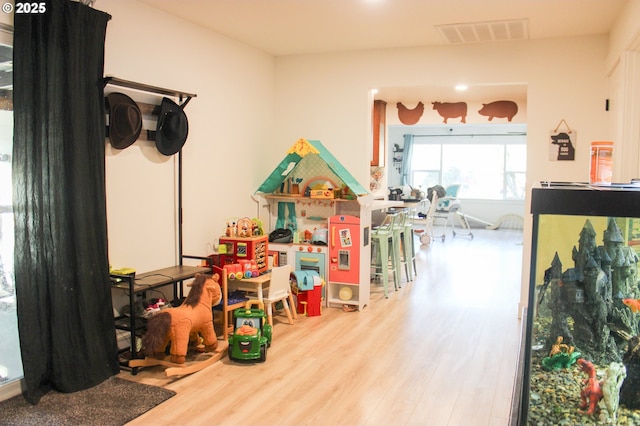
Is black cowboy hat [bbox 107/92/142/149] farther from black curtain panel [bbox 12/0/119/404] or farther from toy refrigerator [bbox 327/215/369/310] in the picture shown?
toy refrigerator [bbox 327/215/369/310]

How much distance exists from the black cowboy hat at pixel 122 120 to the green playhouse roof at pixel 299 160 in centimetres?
158

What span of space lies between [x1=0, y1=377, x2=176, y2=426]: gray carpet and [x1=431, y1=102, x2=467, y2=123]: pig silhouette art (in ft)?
20.5

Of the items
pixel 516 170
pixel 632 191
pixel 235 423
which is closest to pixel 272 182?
pixel 235 423

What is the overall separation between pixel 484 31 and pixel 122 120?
9.60ft

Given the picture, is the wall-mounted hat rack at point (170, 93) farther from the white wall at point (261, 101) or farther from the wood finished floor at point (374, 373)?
the wood finished floor at point (374, 373)

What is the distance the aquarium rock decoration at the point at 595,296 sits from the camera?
109cm

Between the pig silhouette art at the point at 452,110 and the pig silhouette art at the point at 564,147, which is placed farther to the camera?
the pig silhouette art at the point at 452,110

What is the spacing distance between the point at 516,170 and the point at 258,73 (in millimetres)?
8178

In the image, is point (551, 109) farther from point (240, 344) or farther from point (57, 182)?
point (57, 182)

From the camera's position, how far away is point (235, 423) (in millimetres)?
2607

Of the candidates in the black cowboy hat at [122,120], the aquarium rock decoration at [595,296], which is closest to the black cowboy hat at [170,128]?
the black cowboy hat at [122,120]

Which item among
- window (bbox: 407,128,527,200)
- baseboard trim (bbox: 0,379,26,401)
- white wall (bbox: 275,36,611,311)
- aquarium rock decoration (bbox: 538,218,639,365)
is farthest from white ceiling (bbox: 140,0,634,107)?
window (bbox: 407,128,527,200)

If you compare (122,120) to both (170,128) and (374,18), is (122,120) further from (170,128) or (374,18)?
(374,18)

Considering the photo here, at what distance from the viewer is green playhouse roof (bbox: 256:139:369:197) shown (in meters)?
4.70
